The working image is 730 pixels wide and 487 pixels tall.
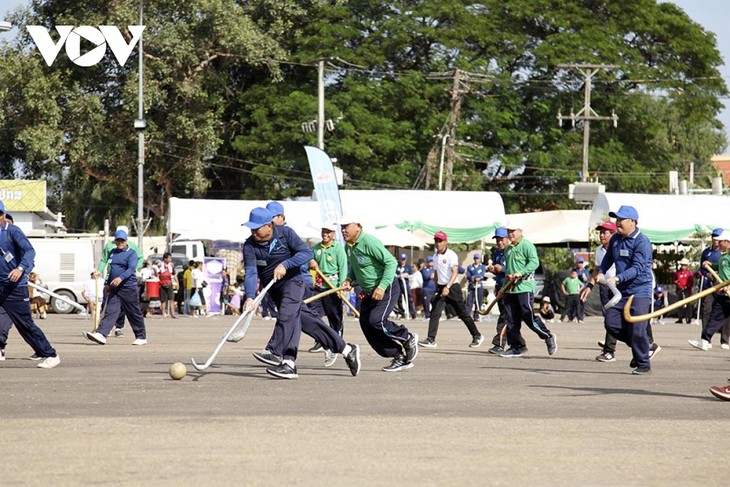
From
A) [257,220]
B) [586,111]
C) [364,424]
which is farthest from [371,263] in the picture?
[586,111]

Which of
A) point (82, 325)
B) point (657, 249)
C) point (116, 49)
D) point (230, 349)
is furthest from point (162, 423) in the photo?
point (657, 249)

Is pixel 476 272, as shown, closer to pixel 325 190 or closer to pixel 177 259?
pixel 325 190

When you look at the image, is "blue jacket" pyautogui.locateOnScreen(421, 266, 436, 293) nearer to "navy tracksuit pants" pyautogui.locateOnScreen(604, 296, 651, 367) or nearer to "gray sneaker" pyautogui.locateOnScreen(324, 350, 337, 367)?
"gray sneaker" pyautogui.locateOnScreen(324, 350, 337, 367)

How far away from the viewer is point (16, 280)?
47.5 ft

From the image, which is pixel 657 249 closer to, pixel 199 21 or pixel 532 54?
pixel 532 54

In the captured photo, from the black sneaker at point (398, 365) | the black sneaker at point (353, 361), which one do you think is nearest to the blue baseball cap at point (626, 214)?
the black sneaker at point (398, 365)

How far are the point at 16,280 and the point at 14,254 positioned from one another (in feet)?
1.61

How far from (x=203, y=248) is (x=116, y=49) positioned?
19754mm

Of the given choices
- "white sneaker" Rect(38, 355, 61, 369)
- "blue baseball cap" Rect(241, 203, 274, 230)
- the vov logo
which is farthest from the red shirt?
Result: "blue baseball cap" Rect(241, 203, 274, 230)

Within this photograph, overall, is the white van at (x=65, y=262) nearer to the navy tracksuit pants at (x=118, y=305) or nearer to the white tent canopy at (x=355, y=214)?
the white tent canopy at (x=355, y=214)

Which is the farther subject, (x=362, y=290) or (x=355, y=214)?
(x=355, y=214)

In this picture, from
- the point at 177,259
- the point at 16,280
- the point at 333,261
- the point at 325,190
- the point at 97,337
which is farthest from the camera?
the point at 177,259

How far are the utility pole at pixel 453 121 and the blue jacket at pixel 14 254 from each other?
3573 centimetres

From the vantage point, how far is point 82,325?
95.9 ft
